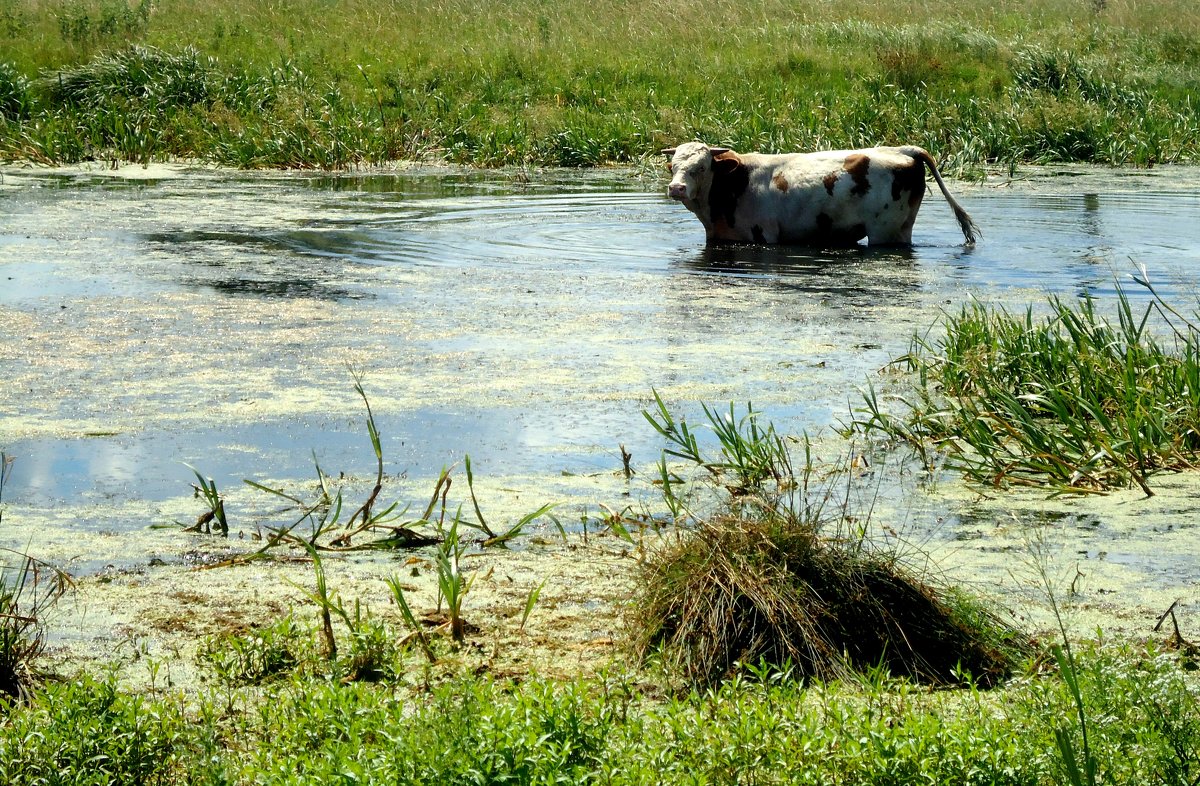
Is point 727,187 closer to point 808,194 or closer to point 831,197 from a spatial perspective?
point 808,194

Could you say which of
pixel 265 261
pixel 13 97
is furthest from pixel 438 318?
pixel 13 97

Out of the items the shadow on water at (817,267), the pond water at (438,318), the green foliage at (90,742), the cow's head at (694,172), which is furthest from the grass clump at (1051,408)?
the cow's head at (694,172)

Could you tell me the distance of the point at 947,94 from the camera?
19.9 meters

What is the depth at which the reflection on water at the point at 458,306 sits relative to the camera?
5.65m

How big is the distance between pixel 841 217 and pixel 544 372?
4757 millimetres

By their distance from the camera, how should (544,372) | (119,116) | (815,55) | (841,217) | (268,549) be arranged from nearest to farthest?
(268,549) → (544,372) → (841,217) → (119,116) → (815,55)

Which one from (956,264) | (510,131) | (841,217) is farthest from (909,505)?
(510,131)

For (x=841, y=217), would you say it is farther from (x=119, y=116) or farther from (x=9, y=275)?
(x=119, y=116)

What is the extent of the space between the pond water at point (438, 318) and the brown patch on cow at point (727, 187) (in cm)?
42

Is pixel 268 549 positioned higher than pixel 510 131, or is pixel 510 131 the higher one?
pixel 510 131

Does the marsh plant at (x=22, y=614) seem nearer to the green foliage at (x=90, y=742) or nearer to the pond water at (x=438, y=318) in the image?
the green foliage at (x=90, y=742)

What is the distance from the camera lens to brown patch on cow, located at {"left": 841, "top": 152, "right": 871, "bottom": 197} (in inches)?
418

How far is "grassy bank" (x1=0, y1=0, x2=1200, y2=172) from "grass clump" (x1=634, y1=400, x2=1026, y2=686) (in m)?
12.6

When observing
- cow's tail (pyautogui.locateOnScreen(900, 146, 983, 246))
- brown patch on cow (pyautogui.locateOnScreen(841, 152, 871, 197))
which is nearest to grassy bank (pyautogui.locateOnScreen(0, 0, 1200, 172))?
cow's tail (pyautogui.locateOnScreen(900, 146, 983, 246))
